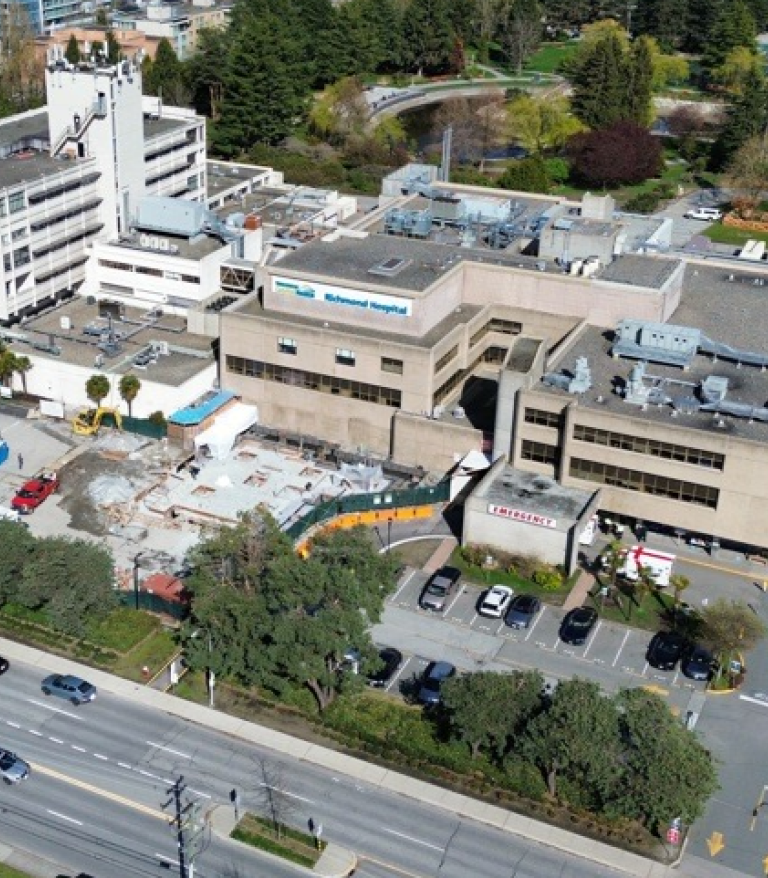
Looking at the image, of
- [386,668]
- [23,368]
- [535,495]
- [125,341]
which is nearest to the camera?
[386,668]

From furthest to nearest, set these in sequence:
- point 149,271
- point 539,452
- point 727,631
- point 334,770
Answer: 1. point 149,271
2. point 539,452
3. point 727,631
4. point 334,770

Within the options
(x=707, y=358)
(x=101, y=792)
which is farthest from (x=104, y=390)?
(x=707, y=358)

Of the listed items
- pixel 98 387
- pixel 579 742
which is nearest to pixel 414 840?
pixel 579 742

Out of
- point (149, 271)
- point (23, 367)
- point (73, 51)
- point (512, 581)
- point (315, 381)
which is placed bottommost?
point (512, 581)

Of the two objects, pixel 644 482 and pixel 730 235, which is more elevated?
pixel 644 482

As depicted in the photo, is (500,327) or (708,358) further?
(500,327)

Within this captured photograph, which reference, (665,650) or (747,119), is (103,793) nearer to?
(665,650)

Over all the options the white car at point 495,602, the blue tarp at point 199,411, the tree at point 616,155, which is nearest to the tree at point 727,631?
the white car at point 495,602
